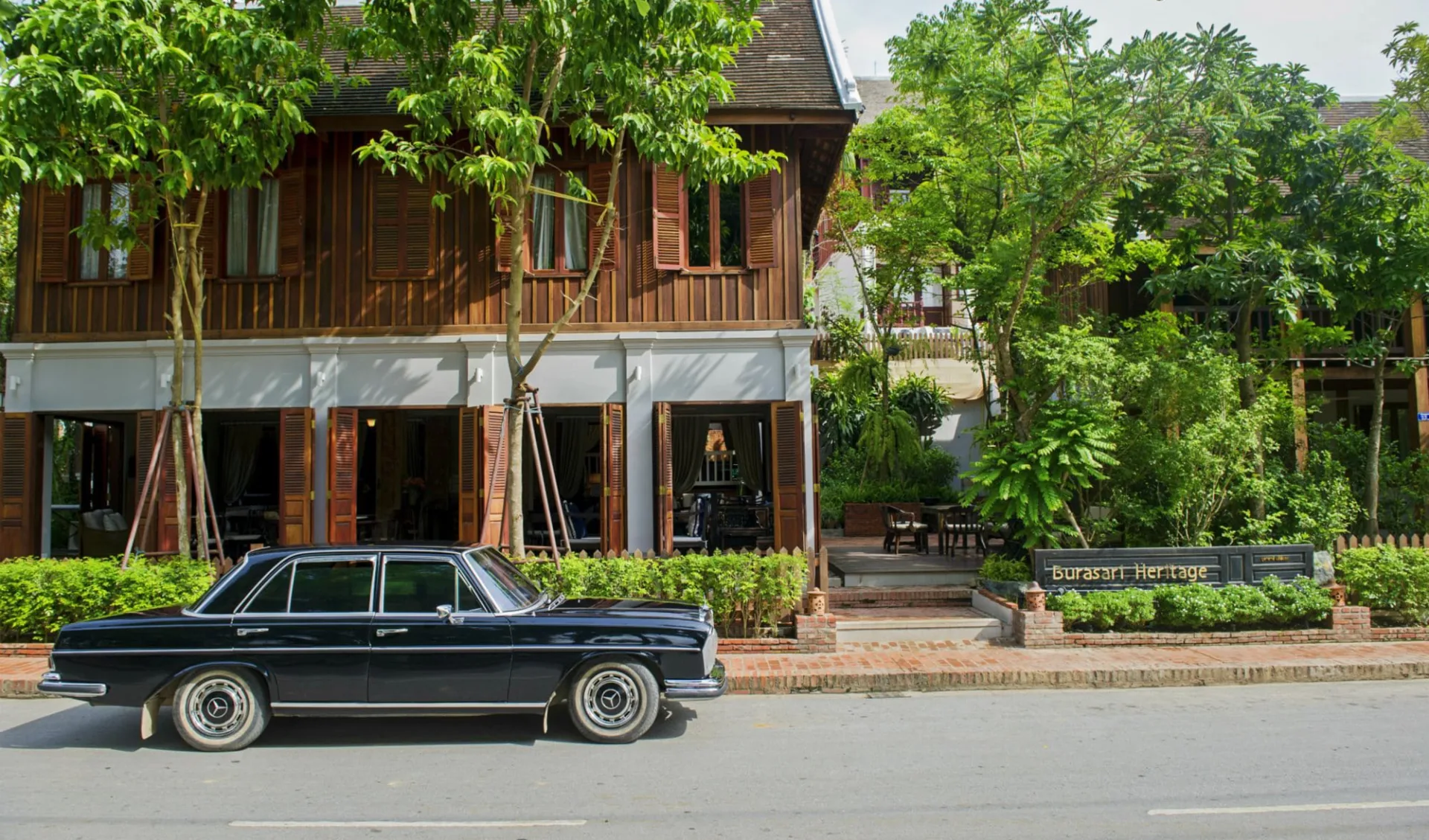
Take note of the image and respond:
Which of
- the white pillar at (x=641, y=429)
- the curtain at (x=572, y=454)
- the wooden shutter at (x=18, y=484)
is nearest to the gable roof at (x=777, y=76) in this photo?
the white pillar at (x=641, y=429)

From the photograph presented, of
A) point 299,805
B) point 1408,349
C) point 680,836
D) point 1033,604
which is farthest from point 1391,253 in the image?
point 299,805

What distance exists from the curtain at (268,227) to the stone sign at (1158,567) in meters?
10.9

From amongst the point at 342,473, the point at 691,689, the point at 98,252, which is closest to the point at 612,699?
the point at 691,689

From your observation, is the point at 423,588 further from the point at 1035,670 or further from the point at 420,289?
the point at 420,289

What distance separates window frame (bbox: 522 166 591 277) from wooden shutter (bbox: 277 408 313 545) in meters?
3.65

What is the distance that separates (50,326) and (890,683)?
1232 centimetres

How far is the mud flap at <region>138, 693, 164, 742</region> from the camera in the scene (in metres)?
7.23

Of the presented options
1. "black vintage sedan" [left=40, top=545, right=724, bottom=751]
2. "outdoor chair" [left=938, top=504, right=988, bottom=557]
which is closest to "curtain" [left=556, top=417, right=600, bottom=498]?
"outdoor chair" [left=938, top=504, right=988, bottom=557]

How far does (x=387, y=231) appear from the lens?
13.8 m

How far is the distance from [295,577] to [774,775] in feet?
12.6

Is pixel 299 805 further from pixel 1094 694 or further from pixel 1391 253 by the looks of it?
pixel 1391 253

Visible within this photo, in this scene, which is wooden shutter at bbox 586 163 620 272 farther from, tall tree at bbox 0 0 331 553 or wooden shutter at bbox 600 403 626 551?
tall tree at bbox 0 0 331 553

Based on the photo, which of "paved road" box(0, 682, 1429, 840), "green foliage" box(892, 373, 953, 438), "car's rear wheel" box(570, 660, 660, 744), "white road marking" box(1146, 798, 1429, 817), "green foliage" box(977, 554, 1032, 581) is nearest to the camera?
"paved road" box(0, 682, 1429, 840)

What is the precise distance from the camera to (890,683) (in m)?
9.57
